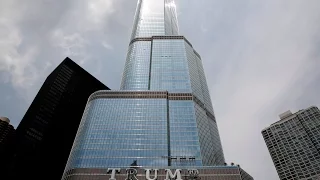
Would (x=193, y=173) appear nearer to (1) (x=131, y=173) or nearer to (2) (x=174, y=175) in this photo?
(2) (x=174, y=175)

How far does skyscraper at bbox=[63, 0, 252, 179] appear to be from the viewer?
103750 mm

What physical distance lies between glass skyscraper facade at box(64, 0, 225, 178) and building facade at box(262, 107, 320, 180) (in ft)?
207

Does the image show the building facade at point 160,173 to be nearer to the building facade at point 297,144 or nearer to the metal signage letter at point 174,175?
the metal signage letter at point 174,175

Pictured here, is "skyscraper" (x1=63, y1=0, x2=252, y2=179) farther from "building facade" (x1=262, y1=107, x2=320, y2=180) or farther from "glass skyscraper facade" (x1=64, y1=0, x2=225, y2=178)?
"building facade" (x1=262, y1=107, x2=320, y2=180)

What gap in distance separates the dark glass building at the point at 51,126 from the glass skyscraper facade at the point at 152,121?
45.1 m

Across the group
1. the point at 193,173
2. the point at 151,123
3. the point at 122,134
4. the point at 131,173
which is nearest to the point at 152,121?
the point at 151,123

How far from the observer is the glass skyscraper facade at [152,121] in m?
105

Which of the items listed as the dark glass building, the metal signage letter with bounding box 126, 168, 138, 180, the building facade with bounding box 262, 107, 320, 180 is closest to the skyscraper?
the metal signage letter with bounding box 126, 168, 138, 180

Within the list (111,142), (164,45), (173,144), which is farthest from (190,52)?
(111,142)

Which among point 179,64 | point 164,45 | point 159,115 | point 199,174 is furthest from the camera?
point 164,45

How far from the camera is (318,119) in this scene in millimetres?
171875

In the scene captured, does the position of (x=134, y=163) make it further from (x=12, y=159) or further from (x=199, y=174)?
(x=12, y=159)

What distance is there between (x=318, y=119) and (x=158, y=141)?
13139cm

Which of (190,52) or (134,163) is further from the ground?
(190,52)
